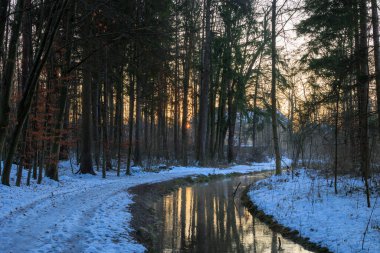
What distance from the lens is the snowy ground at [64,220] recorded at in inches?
289

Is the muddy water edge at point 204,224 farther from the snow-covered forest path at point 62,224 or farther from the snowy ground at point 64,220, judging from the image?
the snow-covered forest path at point 62,224

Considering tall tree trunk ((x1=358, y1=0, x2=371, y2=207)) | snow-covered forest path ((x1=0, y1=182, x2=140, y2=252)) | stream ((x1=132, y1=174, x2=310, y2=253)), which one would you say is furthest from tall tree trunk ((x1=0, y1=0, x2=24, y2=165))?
tall tree trunk ((x1=358, y1=0, x2=371, y2=207))

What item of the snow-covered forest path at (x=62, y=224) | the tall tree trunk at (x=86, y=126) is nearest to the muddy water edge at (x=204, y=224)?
the snow-covered forest path at (x=62, y=224)

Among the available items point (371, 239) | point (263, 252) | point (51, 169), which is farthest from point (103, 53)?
point (371, 239)

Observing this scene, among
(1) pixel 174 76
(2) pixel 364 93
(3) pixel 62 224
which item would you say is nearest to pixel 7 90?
(3) pixel 62 224

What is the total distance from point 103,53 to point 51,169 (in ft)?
20.0

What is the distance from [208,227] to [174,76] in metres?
15.7

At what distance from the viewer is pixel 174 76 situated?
2538 cm

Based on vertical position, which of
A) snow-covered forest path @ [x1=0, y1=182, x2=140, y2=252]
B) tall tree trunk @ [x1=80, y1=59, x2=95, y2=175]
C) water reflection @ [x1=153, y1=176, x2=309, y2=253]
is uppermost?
tall tree trunk @ [x1=80, y1=59, x2=95, y2=175]

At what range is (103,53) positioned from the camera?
726 inches

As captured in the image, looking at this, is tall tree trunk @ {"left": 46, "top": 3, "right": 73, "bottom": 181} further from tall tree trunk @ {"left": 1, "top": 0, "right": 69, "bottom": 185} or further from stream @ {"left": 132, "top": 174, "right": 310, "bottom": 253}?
tall tree trunk @ {"left": 1, "top": 0, "right": 69, "bottom": 185}

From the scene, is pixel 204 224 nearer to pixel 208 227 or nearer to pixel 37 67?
pixel 208 227

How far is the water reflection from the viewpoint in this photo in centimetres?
906

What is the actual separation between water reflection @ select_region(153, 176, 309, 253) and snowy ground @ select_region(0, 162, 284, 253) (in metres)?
1.20
